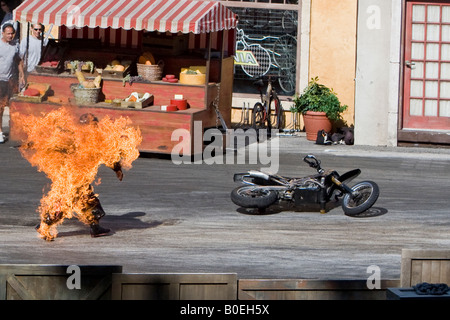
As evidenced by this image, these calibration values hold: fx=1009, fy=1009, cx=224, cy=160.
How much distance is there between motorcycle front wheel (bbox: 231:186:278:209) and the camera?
1416 cm

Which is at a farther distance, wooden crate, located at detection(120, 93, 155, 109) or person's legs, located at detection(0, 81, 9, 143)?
person's legs, located at detection(0, 81, 9, 143)

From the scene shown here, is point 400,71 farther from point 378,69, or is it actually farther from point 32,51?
point 32,51

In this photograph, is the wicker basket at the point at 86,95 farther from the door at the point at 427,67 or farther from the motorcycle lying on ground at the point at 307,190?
the door at the point at 427,67

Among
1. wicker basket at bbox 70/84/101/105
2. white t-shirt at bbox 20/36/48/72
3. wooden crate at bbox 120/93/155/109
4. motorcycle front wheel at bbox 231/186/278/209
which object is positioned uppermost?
white t-shirt at bbox 20/36/48/72

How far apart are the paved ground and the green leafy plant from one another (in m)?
2.16

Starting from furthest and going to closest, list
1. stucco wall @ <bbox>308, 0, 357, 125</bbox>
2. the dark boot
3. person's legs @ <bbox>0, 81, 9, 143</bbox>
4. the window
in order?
the window < stucco wall @ <bbox>308, 0, 357, 125</bbox> < person's legs @ <bbox>0, 81, 9, 143</bbox> < the dark boot

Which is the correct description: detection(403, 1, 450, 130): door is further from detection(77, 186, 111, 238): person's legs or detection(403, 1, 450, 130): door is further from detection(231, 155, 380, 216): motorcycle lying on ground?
detection(77, 186, 111, 238): person's legs

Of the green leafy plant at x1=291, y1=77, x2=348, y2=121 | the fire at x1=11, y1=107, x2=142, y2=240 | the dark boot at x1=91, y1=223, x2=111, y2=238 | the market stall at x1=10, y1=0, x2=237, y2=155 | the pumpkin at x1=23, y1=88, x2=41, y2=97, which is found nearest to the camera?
the fire at x1=11, y1=107, x2=142, y2=240

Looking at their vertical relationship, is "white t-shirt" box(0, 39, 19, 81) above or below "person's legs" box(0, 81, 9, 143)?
above

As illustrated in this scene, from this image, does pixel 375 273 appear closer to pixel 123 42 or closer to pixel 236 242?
pixel 236 242

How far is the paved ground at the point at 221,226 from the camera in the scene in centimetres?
1178

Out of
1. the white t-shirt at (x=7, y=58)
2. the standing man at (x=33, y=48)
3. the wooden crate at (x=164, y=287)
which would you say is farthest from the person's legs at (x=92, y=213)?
the standing man at (x=33, y=48)

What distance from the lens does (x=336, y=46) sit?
21.5 meters

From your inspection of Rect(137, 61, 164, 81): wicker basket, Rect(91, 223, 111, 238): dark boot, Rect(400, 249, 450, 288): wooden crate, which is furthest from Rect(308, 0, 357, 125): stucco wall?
Rect(400, 249, 450, 288): wooden crate
